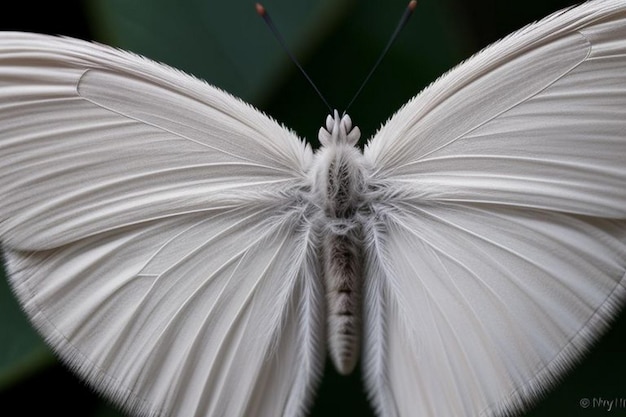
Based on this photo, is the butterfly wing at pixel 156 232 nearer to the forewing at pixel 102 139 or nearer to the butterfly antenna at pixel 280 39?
the forewing at pixel 102 139

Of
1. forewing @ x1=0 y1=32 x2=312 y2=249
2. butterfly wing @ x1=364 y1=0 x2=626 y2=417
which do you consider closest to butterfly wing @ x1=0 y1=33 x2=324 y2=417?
forewing @ x1=0 y1=32 x2=312 y2=249

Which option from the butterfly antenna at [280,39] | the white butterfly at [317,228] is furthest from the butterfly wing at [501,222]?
the butterfly antenna at [280,39]

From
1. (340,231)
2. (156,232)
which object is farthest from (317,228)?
(156,232)

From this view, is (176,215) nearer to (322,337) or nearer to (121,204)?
(121,204)

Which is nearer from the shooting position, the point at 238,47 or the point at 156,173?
the point at 156,173

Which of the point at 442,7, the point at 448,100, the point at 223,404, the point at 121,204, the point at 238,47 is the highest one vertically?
the point at 442,7

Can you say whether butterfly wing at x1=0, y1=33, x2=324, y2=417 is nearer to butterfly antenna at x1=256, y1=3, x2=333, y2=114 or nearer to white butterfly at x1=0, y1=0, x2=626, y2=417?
→ white butterfly at x1=0, y1=0, x2=626, y2=417

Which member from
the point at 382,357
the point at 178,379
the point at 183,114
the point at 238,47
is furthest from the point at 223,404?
the point at 238,47

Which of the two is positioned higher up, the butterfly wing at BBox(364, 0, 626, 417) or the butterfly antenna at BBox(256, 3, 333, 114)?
the butterfly antenna at BBox(256, 3, 333, 114)
